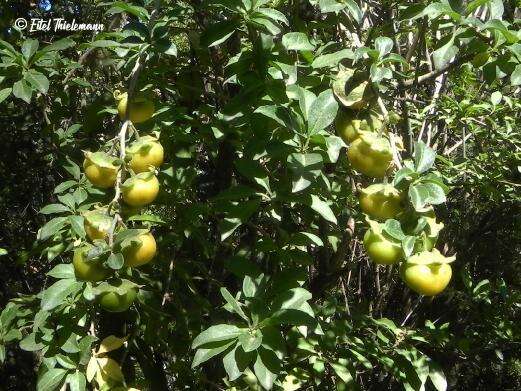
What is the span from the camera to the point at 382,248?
3.60 ft

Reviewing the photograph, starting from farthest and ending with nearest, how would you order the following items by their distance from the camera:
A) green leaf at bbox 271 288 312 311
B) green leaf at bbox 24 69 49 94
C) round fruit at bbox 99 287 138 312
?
1. green leaf at bbox 24 69 49 94
2. green leaf at bbox 271 288 312 311
3. round fruit at bbox 99 287 138 312

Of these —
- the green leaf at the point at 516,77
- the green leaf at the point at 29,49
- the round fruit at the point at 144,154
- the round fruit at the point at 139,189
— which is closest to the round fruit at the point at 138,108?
the round fruit at the point at 144,154

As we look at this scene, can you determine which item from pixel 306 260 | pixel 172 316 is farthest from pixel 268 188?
pixel 172 316

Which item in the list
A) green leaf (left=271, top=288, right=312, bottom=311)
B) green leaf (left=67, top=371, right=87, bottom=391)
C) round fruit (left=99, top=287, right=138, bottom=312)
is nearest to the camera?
round fruit (left=99, top=287, right=138, bottom=312)

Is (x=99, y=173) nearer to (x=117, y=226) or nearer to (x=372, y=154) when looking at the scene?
(x=117, y=226)

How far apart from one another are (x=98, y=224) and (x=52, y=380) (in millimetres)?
566

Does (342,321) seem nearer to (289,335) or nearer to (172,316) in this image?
(289,335)

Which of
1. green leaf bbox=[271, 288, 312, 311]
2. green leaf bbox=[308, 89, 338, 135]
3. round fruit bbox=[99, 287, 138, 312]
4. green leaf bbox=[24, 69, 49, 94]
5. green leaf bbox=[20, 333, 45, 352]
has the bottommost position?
green leaf bbox=[20, 333, 45, 352]

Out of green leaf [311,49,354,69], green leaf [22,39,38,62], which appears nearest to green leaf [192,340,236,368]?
green leaf [311,49,354,69]

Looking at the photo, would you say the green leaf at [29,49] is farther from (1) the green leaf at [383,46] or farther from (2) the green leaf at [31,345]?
(1) the green leaf at [383,46]

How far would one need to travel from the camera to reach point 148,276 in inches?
77.8

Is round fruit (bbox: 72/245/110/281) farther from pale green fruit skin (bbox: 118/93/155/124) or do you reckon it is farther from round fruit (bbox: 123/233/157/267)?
pale green fruit skin (bbox: 118/93/155/124)

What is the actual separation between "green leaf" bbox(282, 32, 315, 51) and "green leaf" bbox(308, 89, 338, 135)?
0.17 meters

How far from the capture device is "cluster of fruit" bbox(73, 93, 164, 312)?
3.61 ft
